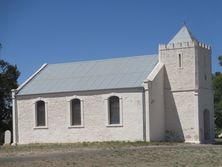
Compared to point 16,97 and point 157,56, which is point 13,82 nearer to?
point 16,97

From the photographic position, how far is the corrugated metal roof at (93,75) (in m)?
47.5

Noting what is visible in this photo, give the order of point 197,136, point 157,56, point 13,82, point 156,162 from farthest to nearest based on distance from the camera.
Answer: point 13,82, point 157,56, point 197,136, point 156,162

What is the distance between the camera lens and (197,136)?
46.3 metres

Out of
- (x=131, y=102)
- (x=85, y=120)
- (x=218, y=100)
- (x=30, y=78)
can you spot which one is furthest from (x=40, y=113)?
(x=218, y=100)

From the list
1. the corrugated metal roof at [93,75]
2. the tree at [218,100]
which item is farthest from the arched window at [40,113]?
the tree at [218,100]

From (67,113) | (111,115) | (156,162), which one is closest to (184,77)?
(111,115)

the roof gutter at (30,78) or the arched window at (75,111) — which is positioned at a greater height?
the roof gutter at (30,78)

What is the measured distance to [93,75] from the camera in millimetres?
50281

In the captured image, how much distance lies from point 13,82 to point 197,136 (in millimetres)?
28687

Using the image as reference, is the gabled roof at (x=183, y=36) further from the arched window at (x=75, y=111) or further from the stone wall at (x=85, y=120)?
the arched window at (x=75, y=111)

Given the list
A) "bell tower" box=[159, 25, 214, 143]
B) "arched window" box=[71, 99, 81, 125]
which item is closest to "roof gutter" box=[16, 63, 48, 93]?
"arched window" box=[71, 99, 81, 125]

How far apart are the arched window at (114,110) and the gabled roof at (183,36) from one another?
747 centimetres

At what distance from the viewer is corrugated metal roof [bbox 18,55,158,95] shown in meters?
47.5

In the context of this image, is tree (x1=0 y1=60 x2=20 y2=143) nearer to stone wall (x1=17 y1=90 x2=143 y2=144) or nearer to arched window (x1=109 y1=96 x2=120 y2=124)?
stone wall (x1=17 y1=90 x2=143 y2=144)
